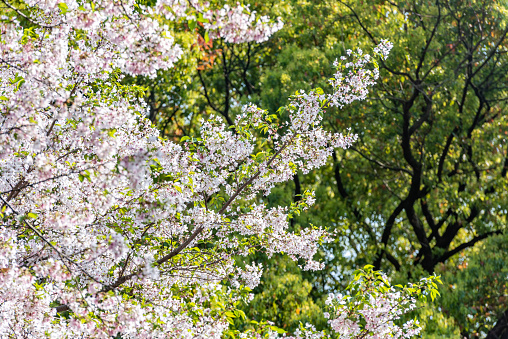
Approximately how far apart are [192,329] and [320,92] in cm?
349

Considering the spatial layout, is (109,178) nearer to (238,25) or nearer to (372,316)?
(238,25)

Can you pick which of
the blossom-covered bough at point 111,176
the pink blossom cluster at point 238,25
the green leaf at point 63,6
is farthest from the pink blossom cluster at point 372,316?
the green leaf at point 63,6

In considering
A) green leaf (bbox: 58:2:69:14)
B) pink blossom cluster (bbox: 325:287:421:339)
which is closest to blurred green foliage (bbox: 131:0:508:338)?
pink blossom cluster (bbox: 325:287:421:339)

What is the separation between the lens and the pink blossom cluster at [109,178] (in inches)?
181

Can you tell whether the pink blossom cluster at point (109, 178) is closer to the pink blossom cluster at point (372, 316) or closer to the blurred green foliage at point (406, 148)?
the pink blossom cluster at point (372, 316)

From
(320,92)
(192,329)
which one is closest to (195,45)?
(320,92)

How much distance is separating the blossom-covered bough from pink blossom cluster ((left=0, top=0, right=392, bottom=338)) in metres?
0.02

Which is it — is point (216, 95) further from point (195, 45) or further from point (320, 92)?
point (320, 92)

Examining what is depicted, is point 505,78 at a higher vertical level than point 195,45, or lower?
lower

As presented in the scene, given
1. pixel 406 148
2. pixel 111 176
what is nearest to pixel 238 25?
pixel 111 176

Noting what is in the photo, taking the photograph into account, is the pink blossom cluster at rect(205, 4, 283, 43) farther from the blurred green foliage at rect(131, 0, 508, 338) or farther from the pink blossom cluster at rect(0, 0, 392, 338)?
the blurred green foliage at rect(131, 0, 508, 338)

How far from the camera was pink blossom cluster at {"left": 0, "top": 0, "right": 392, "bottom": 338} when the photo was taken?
4.61 meters

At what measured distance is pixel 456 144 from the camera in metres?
15.9

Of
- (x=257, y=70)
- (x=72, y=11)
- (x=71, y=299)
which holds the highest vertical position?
(x=257, y=70)
